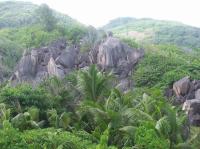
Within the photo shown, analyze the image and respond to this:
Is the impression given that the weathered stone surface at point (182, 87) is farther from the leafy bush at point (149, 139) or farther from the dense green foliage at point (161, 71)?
the leafy bush at point (149, 139)

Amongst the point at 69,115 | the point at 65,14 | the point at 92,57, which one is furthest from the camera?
the point at 65,14

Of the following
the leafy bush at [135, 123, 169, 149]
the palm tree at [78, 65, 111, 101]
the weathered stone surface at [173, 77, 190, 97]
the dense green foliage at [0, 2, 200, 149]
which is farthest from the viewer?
the weathered stone surface at [173, 77, 190, 97]

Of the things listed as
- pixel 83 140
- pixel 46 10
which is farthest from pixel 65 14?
pixel 83 140

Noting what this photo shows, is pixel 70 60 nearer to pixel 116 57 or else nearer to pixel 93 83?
pixel 116 57

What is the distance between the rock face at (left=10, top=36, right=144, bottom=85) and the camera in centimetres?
4588

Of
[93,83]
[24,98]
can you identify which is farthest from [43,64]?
[93,83]

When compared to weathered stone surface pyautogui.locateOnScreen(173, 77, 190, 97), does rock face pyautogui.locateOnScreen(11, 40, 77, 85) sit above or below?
above

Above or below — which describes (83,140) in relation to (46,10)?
below

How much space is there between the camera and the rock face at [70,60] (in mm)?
45875

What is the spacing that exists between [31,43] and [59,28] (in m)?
4.20

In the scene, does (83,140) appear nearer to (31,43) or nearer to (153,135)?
(153,135)

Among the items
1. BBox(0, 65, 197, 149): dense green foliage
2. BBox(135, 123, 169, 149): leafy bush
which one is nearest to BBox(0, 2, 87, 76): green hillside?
BBox(0, 65, 197, 149): dense green foliage

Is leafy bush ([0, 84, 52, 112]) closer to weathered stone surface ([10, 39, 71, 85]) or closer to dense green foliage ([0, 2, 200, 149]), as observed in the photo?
dense green foliage ([0, 2, 200, 149])

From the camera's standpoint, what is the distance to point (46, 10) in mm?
67062
